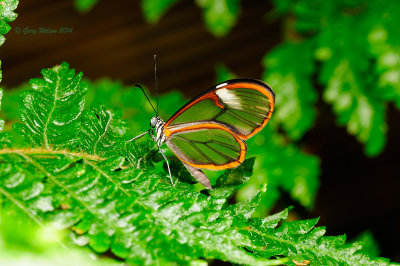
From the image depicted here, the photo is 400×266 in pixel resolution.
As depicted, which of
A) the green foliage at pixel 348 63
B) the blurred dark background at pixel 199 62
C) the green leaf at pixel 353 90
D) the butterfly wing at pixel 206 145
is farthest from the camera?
the blurred dark background at pixel 199 62

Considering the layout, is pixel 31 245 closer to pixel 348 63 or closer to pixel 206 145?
pixel 206 145

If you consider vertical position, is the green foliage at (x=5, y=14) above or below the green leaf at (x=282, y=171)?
above

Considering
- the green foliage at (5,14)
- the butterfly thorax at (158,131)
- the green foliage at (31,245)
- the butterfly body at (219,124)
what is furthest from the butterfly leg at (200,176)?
the green foliage at (5,14)

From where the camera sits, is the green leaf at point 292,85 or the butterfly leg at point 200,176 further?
the green leaf at point 292,85

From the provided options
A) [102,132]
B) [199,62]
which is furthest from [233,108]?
[199,62]

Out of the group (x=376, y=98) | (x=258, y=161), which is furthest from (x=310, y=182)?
(x=376, y=98)

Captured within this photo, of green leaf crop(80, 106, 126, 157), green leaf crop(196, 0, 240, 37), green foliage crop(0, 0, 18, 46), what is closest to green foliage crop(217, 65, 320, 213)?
green leaf crop(196, 0, 240, 37)

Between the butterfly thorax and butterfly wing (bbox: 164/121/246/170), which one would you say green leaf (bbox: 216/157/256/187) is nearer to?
butterfly wing (bbox: 164/121/246/170)

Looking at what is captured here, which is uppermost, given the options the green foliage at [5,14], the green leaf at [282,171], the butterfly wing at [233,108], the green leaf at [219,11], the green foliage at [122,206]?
the green leaf at [219,11]

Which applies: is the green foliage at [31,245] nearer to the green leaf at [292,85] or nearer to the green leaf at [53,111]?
the green leaf at [53,111]
